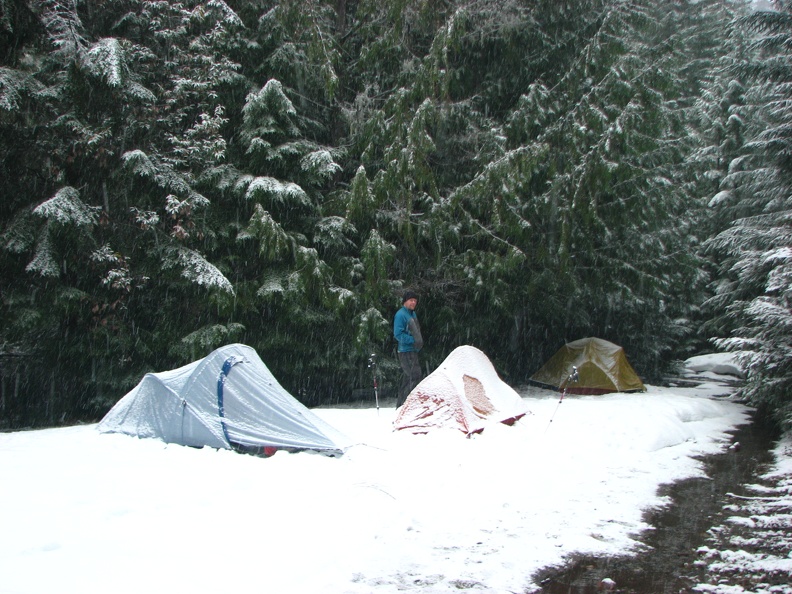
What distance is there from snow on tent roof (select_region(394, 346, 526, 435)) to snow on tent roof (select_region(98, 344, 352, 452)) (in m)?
1.43

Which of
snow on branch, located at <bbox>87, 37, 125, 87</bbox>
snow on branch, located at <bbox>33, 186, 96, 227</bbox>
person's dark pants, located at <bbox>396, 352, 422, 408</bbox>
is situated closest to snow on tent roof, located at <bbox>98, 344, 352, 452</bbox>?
person's dark pants, located at <bbox>396, 352, 422, 408</bbox>

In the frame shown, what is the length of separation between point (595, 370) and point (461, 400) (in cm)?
716

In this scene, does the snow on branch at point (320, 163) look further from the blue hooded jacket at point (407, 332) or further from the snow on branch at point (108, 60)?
the blue hooded jacket at point (407, 332)

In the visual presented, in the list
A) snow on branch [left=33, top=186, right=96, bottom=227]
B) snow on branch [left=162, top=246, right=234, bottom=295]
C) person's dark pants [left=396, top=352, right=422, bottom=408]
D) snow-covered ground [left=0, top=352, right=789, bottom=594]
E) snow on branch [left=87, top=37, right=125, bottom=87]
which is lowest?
snow-covered ground [left=0, top=352, right=789, bottom=594]

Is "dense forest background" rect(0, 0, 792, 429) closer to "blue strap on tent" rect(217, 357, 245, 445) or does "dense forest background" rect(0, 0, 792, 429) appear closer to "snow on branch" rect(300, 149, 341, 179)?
"snow on branch" rect(300, 149, 341, 179)

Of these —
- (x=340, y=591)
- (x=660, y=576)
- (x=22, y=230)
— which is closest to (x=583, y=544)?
(x=660, y=576)

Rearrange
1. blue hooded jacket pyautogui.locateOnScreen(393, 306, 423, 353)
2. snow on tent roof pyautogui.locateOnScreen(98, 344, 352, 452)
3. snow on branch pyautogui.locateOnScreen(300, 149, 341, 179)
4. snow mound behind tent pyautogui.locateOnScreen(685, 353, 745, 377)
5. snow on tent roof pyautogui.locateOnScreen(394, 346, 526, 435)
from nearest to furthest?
snow on tent roof pyautogui.locateOnScreen(98, 344, 352, 452), snow on tent roof pyautogui.locateOnScreen(394, 346, 526, 435), blue hooded jacket pyautogui.locateOnScreen(393, 306, 423, 353), snow on branch pyautogui.locateOnScreen(300, 149, 341, 179), snow mound behind tent pyautogui.locateOnScreen(685, 353, 745, 377)

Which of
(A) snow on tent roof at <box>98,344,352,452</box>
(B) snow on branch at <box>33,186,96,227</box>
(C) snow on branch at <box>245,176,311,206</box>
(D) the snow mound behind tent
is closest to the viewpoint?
(A) snow on tent roof at <box>98,344,352,452</box>

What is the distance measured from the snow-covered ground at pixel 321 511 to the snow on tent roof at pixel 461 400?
232 mm

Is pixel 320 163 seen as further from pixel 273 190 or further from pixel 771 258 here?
pixel 771 258

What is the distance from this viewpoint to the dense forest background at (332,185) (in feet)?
36.2

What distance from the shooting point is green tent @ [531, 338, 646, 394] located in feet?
46.0

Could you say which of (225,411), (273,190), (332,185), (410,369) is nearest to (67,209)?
(273,190)

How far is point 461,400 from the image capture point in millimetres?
8180
